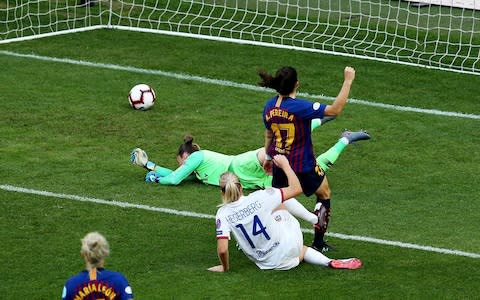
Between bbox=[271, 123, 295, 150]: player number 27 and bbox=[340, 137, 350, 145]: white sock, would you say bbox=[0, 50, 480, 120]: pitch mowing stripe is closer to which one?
bbox=[340, 137, 350, 145]: white sock

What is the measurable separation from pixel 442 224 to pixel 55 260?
4185mm

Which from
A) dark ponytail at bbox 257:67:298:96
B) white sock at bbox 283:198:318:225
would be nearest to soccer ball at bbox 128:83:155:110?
white sock at bbox 283:198:318:225

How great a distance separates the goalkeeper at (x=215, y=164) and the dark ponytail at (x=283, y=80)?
2375mm

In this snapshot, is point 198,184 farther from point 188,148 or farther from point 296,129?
point 296,129

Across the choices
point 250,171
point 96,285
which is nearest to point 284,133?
point 250,171

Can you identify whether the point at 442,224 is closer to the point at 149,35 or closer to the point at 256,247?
the point at 256,247

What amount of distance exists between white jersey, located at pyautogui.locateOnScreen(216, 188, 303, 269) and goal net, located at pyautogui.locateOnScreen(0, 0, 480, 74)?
8678mm

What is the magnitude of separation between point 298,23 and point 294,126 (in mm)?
10192

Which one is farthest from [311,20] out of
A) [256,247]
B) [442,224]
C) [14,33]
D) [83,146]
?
[256,247]

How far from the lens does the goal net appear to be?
795 inches

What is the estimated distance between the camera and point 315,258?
11.5m

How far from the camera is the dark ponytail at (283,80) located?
11.4 metres

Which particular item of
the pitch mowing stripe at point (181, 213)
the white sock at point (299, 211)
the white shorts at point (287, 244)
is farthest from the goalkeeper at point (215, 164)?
the white shorts at point (287, 244)

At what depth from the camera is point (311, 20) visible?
21.6 m
